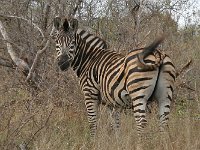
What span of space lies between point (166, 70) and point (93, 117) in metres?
1.70

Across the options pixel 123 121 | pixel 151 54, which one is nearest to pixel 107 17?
pixel 123 121

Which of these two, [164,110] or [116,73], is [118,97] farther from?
[164,110]

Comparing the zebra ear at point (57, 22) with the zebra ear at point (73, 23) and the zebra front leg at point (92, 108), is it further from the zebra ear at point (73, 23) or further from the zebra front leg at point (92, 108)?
the zebra front leg at point (92, 108)

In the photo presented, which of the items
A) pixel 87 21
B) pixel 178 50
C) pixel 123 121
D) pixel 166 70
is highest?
pixel 87 21

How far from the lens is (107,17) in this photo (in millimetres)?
9844

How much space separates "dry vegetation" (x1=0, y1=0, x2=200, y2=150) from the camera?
5164mm

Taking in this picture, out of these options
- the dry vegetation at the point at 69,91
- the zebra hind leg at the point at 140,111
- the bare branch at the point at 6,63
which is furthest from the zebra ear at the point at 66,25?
the bare branch at the point at 6,63

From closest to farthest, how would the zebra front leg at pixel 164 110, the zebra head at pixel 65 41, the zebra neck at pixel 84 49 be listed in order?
the zebra front leg at pixel 164 110
the zebra head at pixel 65 41
the zebra neck at pixel 84 49

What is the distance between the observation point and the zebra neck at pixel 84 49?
22.5 feet

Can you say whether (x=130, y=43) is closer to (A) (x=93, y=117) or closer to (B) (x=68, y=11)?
(B) (x=68, y=11)

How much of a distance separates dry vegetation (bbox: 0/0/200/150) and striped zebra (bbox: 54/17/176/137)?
0.32 meters

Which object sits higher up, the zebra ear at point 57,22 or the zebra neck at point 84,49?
the zebra ear at point 57,22

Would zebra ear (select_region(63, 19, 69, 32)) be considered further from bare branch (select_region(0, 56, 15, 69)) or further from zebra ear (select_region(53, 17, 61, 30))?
bare branch (select_region(0, 56, 15, 69))

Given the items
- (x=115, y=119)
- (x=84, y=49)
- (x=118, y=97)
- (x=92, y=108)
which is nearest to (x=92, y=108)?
(x=92, y=108)
